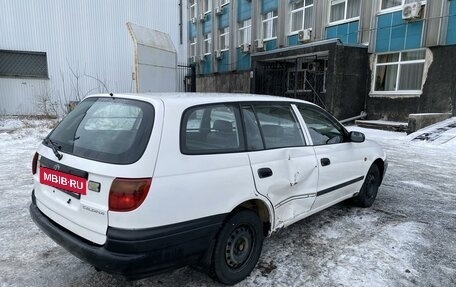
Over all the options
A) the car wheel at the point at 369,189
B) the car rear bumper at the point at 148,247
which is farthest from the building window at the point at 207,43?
the car rear bumper at the point at 148,247

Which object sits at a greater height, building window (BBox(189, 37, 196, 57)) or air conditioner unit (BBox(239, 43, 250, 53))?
building window (BBox(189, 37, 196, 57))

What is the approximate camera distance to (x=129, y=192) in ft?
7.16

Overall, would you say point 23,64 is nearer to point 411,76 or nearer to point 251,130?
point 251,130

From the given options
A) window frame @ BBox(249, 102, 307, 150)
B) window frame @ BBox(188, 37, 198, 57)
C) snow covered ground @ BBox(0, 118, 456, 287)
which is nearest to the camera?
snow covered ground @ BBox(0, 118, 456, 287)

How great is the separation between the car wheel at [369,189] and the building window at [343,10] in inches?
524

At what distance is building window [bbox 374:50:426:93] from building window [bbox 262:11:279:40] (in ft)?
27.2

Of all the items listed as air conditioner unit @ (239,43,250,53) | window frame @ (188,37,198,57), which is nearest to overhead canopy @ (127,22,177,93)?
air conditioner unit @ (239,43,250,53)

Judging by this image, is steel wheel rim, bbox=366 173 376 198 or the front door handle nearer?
the front door handle

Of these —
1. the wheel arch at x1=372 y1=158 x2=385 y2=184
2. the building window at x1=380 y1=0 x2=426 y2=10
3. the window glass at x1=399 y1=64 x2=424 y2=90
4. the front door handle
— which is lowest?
the wheel arch at x1=372 y1=158 x2=385 y2=184

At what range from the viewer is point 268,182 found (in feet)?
9.54

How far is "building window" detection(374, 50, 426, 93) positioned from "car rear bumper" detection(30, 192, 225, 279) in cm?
1372

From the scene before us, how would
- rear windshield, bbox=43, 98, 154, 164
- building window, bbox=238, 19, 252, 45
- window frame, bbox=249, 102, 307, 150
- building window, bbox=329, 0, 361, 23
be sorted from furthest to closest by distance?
building window, bbox=238, 19, 252, 45
building window, bbox=329, 0, 361, 23
window frame, bbox=249, 102, 307, 150
rear windshield, bbox=43, 98, 154, 164

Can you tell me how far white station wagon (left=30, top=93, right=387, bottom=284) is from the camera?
221 centimetres

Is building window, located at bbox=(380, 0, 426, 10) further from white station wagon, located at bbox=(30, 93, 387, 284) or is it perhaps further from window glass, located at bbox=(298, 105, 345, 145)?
white station wagon, located at bbox=(30, 93, 387, 284)
